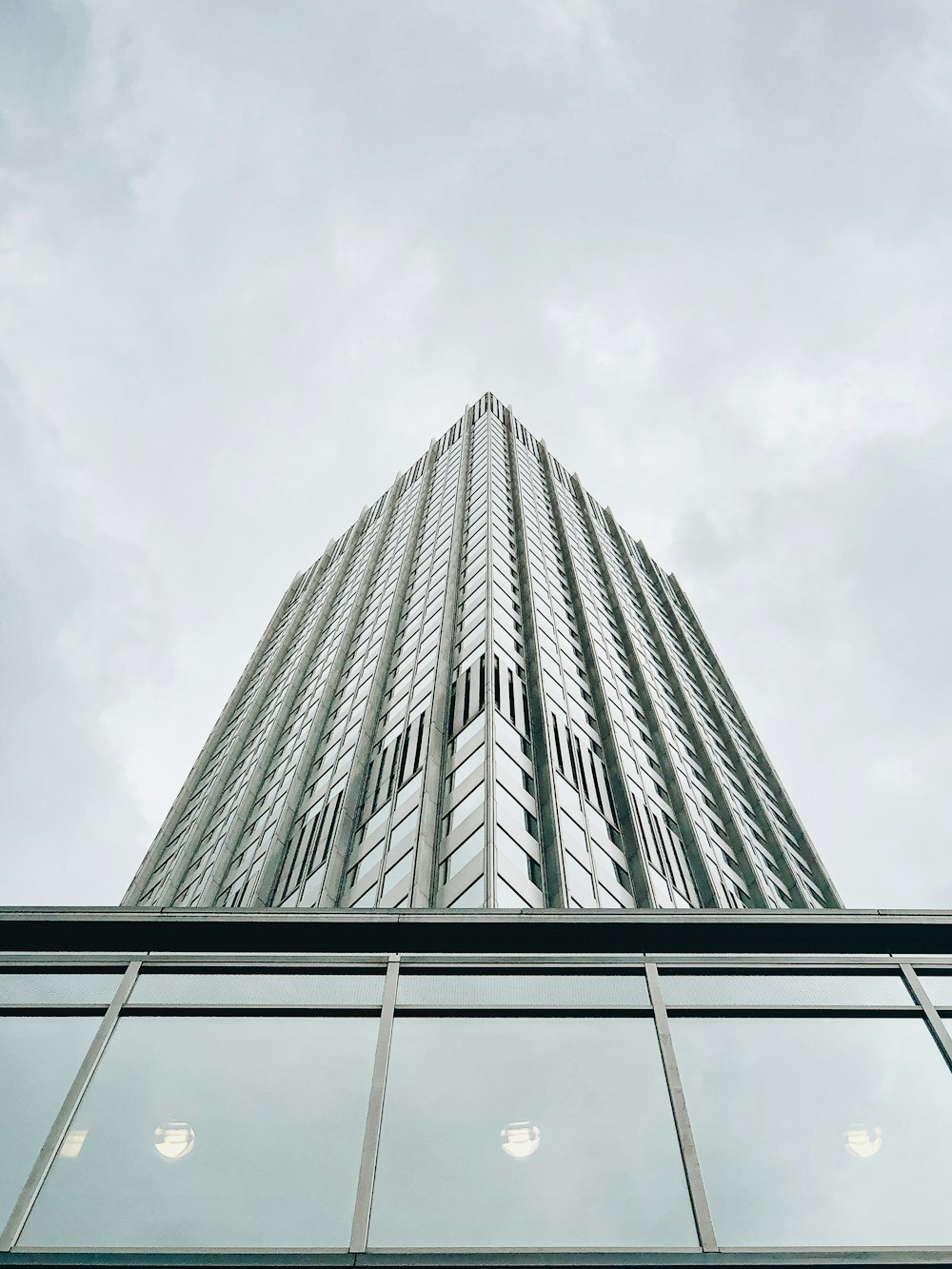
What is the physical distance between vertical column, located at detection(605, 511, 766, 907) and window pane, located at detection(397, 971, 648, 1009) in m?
25.6

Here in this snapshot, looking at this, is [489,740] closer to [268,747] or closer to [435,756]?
[435,756]

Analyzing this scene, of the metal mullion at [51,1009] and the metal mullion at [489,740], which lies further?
the metal mullion at [489,740]

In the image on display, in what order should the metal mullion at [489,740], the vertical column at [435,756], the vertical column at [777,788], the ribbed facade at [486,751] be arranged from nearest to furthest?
the metal mullion at [489,740] → the vertical column at [435,756] → the ribbed facade at [486,751] → the vertical column at [777,788]

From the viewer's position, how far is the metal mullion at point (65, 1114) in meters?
8.68

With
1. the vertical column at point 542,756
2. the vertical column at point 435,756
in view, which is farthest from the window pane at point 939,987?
the vertical column at point 435,756

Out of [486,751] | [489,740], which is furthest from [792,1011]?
[489,740]

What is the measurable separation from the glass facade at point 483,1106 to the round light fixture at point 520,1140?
3cm

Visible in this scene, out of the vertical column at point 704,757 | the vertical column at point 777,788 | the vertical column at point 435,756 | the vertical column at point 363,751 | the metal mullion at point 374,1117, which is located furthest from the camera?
the vertical column at point 777,788

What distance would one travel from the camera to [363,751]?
115 feet

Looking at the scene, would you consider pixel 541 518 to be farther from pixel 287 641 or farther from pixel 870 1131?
pixel 870 1131

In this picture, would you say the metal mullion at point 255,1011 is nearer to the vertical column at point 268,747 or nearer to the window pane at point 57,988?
the window pane at point 57,988

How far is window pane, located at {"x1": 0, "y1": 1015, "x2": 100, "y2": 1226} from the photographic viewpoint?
9211 mm

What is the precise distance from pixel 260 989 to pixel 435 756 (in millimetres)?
18235

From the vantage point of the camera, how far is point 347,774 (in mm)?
33656
